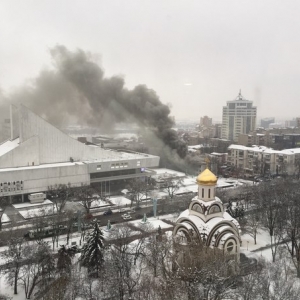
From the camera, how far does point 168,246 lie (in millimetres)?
12570

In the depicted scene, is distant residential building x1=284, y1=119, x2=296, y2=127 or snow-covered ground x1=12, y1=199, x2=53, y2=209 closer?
snow-covered ground x1=12, y1=199, x2=53, y2=209

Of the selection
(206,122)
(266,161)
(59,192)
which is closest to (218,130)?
(206,122)

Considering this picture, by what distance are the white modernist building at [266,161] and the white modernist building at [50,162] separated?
13741mm

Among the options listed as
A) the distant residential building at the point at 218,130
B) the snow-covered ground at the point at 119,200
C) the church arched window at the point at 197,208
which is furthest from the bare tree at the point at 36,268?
the distant residential building at the point at 218,130

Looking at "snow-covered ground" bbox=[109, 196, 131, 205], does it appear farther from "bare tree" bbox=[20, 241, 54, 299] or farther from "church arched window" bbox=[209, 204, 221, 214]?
"bare tree" bbox=[20, 241, 54, 299]

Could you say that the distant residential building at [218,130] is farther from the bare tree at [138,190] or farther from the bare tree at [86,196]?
the bare tree at [86,196]

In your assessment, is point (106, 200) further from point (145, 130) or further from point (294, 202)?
point (145, 130)

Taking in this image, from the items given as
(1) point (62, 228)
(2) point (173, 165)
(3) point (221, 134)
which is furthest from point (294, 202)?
(3) point (221, 134)

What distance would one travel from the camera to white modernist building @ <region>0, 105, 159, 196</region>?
2519 cm

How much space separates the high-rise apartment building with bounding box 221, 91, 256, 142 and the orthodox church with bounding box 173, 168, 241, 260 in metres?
58.7

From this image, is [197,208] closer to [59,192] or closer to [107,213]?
[107,213]

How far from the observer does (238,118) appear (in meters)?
73.1

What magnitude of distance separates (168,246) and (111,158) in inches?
710

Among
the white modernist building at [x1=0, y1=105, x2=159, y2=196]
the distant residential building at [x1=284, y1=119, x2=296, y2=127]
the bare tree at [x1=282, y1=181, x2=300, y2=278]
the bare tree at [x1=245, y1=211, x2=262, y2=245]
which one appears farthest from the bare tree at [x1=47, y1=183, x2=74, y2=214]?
the distant residential building at [x1=284, y1=119, x2=296, y2=127]
